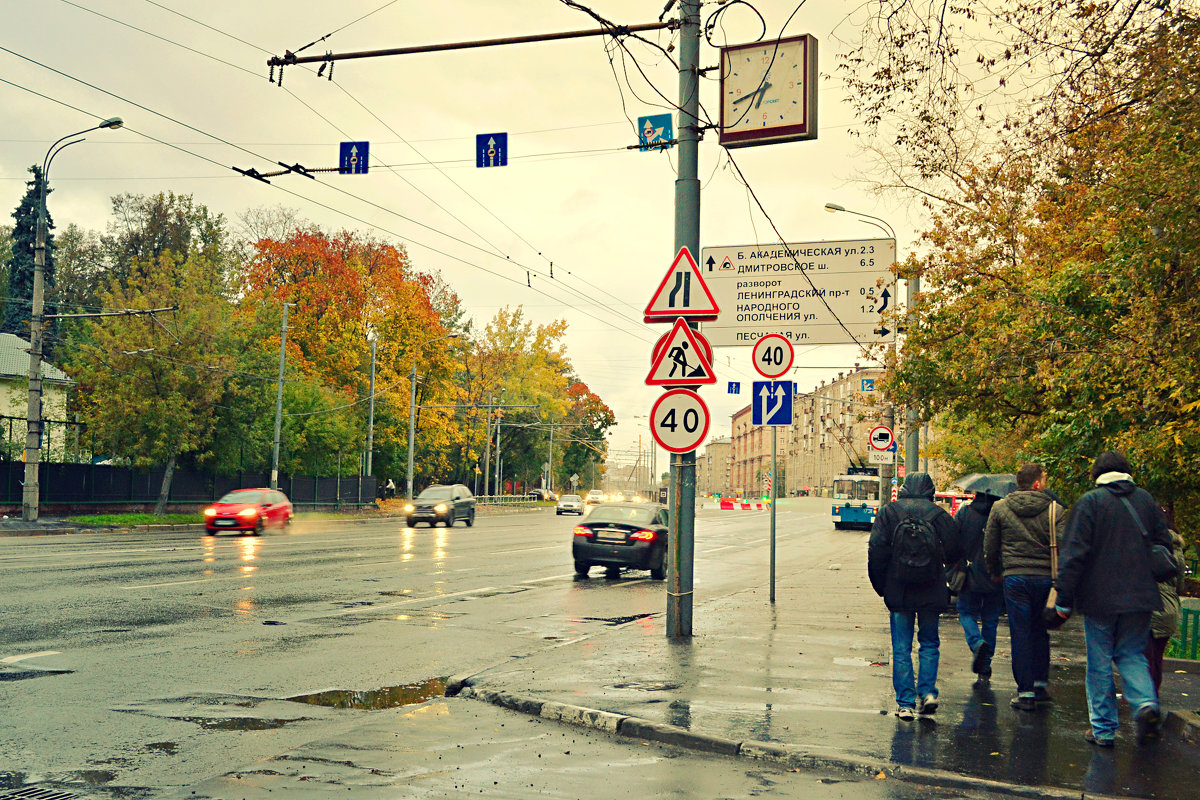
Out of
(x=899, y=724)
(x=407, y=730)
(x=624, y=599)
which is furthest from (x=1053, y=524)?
(x=624, y=599)

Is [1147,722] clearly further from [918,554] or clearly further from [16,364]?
[16,364]

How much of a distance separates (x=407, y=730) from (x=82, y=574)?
40.2ft

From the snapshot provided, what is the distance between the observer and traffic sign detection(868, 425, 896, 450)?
21875 millimetres

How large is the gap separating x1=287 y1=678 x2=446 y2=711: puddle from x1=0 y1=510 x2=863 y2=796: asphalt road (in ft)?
0.18

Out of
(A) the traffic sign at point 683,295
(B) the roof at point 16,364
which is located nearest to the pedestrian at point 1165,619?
(A) the traffic sign at point 683,295

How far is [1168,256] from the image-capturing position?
9180 mm

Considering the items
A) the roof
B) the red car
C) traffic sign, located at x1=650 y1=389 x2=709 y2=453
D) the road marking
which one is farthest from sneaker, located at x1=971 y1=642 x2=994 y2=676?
the roof

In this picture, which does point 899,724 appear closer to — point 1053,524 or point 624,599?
point 1053,524

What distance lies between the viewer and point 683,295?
11117mm

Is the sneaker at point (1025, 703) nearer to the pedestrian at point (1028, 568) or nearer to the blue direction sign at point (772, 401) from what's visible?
the pedestrian at point (1028, 568)

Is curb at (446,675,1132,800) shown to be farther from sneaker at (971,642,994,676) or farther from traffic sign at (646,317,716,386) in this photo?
traffic sign at (646,317,716,386)

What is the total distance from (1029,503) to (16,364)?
5572 centimetres

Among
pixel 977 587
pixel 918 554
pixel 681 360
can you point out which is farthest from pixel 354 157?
pixel 918 554

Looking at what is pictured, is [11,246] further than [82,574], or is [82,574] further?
[11,246]
